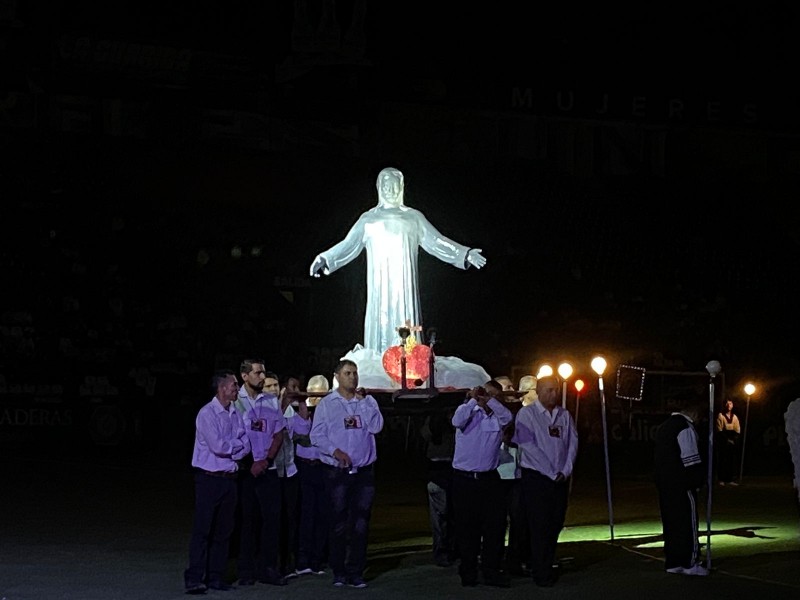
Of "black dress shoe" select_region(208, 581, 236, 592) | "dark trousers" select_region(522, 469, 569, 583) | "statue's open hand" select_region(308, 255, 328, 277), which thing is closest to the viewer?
"black dress shoe" select_region(208, 581, 236, 592)

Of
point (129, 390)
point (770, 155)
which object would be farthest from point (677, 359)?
point (129, 390)

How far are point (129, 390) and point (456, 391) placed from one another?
15850mm

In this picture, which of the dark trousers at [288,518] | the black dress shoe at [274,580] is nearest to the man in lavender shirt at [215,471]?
the black dress shoe at [274,580]

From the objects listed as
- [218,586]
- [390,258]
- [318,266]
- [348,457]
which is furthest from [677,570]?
[318,266]

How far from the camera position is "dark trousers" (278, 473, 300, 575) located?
11102 mm

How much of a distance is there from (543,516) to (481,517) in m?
0.53

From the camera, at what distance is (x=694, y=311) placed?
32.7 m

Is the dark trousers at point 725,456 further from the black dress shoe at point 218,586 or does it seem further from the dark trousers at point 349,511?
the black dress shoe at point 218,586

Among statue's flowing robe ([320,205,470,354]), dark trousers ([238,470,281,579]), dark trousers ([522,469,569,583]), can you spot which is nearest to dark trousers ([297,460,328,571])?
dark trousers ([238,470,281,579])

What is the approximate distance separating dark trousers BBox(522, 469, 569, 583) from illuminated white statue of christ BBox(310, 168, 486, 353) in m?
3.33

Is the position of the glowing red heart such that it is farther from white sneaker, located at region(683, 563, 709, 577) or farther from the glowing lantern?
white sneaker, located at region(683, 563, 709, 577)

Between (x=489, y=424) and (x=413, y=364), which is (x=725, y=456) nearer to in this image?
(x=413, y=364)

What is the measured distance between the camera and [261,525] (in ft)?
35.4

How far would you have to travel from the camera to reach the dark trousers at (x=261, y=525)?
10.6 meters
